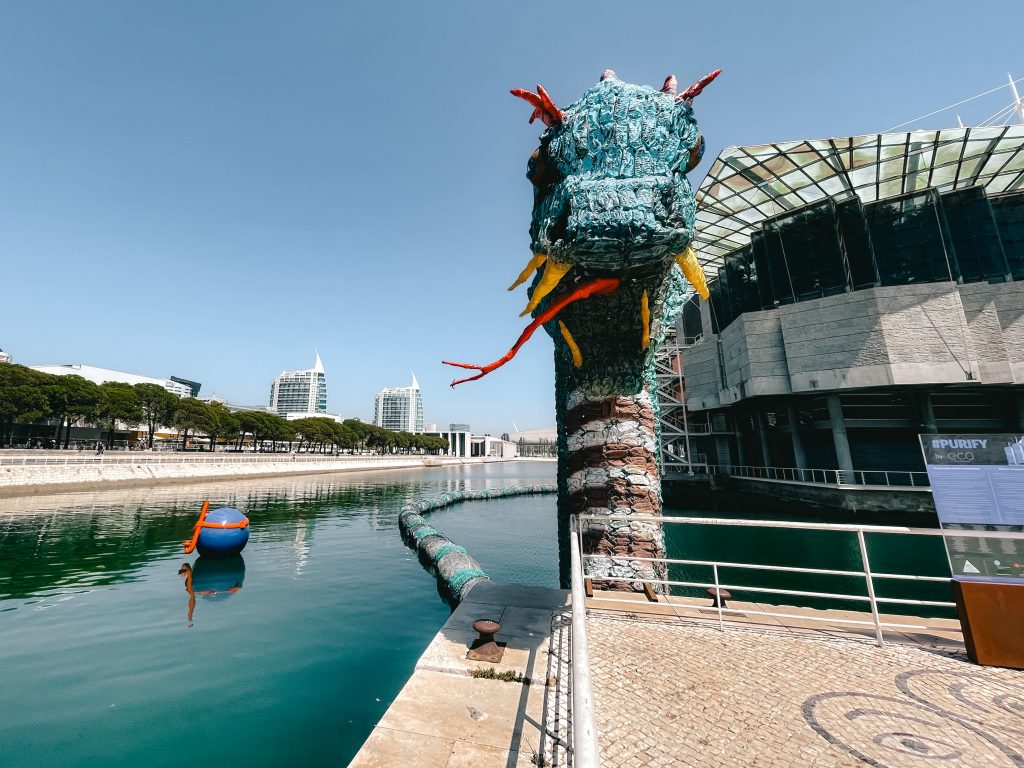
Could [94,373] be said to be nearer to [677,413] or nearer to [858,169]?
[677,413]

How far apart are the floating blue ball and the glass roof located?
66.6ft

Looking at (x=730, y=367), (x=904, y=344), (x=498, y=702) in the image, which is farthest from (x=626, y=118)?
(x=730, y=367)

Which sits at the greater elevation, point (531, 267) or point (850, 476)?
point (531, 267)

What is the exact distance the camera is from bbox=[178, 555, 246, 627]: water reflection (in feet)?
29.7

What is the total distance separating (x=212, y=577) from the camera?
10281mm

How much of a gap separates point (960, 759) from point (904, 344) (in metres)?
25.4

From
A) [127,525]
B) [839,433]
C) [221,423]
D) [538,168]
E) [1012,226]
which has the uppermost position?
[1012,226]

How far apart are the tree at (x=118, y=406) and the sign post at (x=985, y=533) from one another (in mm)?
56828

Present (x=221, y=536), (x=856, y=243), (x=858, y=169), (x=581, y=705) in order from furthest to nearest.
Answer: (x=856, y=243) → (x=858, y=169) → (x=221, y=536) → (x=581, y=705)

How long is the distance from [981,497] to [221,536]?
604 inches

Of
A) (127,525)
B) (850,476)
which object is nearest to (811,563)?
(850,476)

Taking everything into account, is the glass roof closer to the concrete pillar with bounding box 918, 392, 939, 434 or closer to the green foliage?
the concrete pillar with bounding box 918, 392, 939, 434

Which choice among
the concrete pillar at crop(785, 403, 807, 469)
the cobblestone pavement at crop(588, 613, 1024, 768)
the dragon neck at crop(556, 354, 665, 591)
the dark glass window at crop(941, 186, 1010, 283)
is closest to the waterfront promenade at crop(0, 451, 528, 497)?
the dragon neck at crop(556, 354, 665, 591)

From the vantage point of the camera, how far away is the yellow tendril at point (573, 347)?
4227mm
